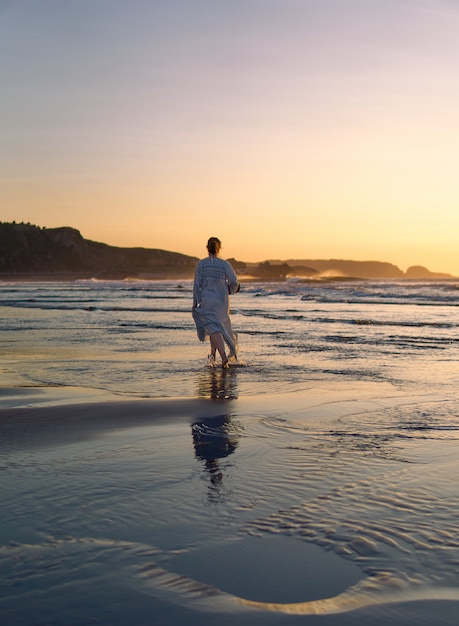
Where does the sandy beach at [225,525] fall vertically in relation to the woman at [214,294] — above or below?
below

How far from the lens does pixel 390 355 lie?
36.3 ft

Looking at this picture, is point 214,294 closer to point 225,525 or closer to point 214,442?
point 214,442

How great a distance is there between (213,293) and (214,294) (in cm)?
2

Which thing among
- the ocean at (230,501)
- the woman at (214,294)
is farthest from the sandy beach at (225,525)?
the woman at (214,294)

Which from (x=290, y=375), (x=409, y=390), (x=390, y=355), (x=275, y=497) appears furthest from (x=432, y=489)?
(x=390, y=355)

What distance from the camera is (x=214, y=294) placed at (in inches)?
414

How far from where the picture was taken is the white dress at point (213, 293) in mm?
10398

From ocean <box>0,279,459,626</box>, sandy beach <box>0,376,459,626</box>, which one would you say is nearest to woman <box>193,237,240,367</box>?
ocean <box>0,279,459,626</box>

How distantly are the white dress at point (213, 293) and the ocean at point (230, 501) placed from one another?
7.24 ft

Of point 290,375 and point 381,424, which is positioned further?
point 290,375

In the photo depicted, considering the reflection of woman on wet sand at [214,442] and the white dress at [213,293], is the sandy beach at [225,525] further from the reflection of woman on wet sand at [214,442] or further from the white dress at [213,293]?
the white dress at [213,293]

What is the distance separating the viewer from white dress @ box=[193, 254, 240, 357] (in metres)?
10.4

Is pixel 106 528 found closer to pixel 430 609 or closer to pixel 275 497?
pixel 275 497

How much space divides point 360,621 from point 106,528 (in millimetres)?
1318
